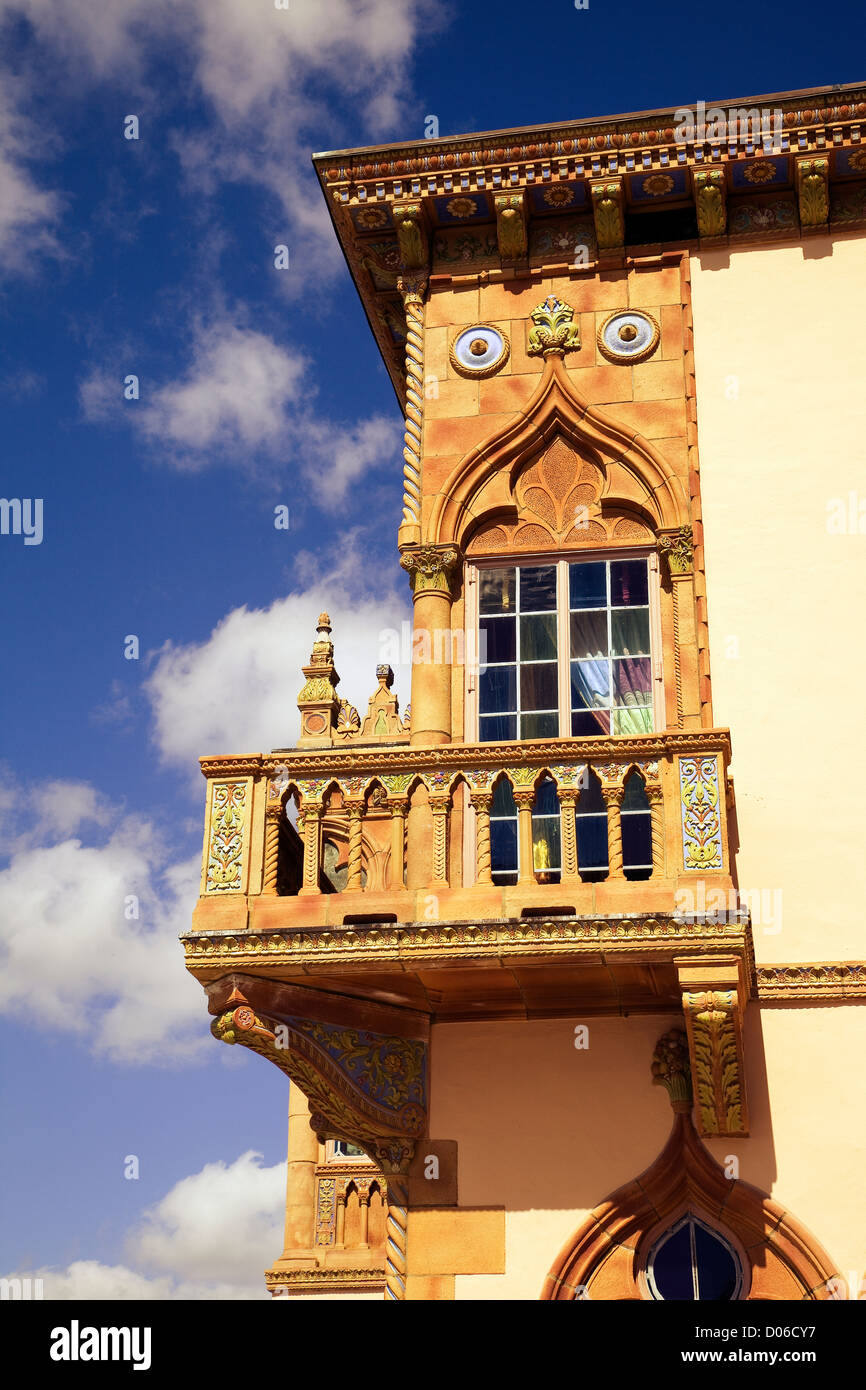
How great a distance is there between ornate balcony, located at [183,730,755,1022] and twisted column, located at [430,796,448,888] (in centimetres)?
1

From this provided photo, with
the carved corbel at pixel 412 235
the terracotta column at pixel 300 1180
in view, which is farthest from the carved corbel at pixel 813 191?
the terracotta column at pixel 300 1180

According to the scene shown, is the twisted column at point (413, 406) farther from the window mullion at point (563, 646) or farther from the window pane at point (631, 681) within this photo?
the window pane at point (631, 681)

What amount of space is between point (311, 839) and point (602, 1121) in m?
2.76

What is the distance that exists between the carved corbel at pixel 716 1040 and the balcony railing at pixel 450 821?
19.5 inches

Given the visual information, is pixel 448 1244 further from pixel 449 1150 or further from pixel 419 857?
pixel 419 857

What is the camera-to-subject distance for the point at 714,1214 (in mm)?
11633

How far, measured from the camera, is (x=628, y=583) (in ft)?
44.5

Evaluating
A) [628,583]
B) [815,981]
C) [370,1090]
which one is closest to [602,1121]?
[370,1090]

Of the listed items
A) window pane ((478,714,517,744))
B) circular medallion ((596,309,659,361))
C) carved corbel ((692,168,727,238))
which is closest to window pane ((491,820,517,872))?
window pane ((478,714,517,744))

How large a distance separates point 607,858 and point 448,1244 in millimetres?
2825

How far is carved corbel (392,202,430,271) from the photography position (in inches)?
576

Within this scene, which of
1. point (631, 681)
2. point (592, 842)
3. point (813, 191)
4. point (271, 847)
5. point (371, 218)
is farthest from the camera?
point (371, 218)

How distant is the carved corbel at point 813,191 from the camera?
14.2 metres

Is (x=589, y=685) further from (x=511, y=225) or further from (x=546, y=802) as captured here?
(x=511, y=225)
